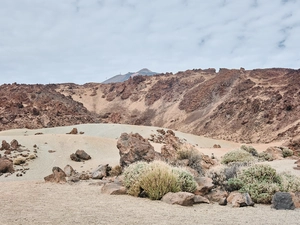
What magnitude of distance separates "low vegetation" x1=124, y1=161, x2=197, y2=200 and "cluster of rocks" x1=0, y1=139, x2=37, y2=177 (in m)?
9.52

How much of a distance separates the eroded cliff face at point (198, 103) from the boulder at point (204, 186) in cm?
2939

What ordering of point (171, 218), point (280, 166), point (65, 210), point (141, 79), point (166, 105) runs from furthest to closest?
point (141, 79) < point (166, 105) < point (280, 166) < point (65, 210) < point (171, 218)

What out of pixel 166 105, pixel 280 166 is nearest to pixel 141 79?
pixel 166 105

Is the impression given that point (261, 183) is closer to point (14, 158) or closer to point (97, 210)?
point (97, 210)

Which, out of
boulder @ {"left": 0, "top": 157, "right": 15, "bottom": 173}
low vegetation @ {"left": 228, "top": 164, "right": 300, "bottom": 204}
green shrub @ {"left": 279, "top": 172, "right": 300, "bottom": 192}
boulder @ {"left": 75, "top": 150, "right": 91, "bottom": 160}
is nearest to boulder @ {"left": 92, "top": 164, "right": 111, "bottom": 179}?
boulder @ {"left": 0, "top": 157, "right": 15, "bottom": 173}

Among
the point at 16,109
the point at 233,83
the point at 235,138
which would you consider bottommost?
the point at 235,138

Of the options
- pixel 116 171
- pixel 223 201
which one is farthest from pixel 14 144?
pixel 223 201

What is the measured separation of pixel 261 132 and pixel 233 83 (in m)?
20.9

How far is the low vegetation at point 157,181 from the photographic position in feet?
30.3

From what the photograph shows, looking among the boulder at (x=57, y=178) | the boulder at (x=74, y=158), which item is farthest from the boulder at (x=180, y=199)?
the boulder at (x=74, y=158)

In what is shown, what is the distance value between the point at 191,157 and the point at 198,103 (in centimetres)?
4927

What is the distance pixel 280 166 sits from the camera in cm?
1678

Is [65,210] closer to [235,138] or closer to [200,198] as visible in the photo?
A: [200,198]

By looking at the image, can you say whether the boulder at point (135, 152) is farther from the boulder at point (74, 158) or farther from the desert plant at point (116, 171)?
the boulder at point (74, 158)
